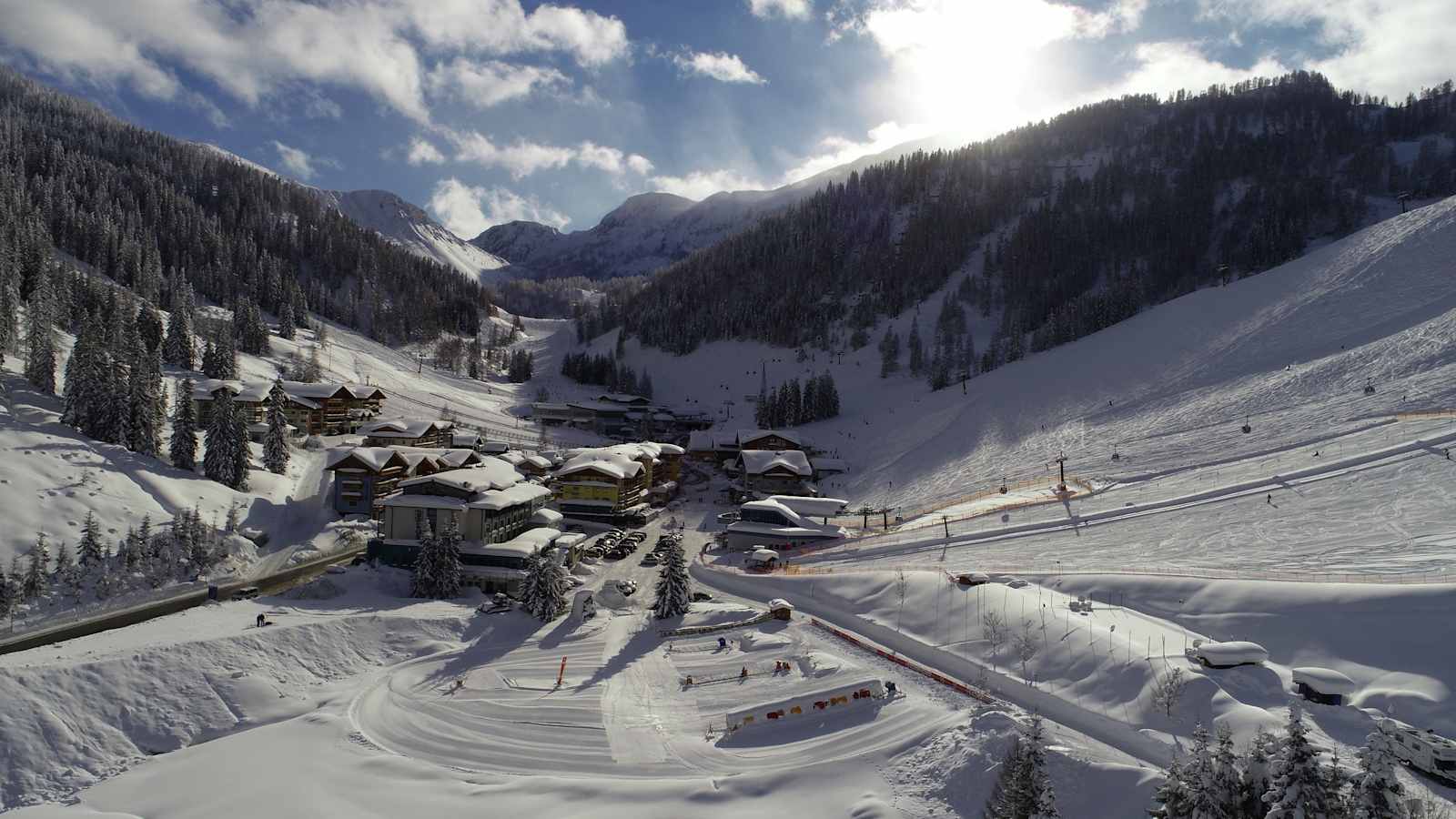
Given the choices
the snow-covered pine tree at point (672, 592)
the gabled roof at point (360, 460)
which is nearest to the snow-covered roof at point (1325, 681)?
the snow-covered pine tree at point (672, 592)

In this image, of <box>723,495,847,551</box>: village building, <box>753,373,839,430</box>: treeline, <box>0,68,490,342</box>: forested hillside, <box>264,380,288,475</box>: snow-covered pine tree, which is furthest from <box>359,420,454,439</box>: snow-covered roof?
<box>0,68,490,342</box>: forested hillside

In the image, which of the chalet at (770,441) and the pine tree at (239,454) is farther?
the chalet at (770,441)

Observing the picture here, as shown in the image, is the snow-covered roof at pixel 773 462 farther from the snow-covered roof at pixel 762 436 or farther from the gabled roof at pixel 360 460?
the gabled roof at pixel 360 460

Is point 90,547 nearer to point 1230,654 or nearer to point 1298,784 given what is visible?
point 1298,784

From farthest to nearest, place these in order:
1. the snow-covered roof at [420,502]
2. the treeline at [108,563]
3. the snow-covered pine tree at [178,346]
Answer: the snow-covered pine tree at [178,346] < the snow-covered roof at [420,502] < the treeline at [108,563]

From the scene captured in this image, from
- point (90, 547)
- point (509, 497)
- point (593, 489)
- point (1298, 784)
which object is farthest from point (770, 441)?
point (1298, 784)
